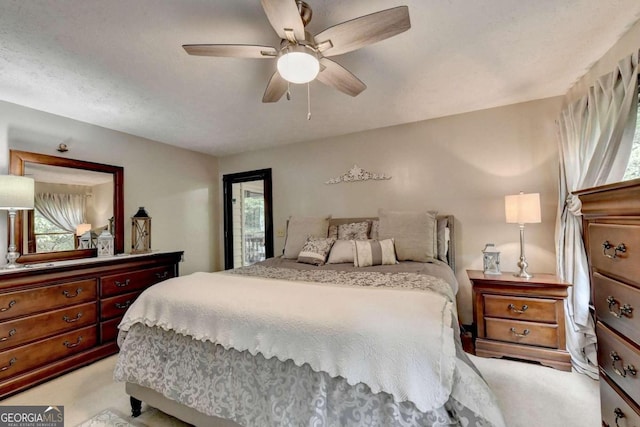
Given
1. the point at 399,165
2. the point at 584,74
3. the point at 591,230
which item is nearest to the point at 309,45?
the point at 591,230

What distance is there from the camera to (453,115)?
3029 millimetres

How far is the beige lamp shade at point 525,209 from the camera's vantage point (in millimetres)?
2354

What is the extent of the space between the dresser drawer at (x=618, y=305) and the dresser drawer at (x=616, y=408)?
0.23m

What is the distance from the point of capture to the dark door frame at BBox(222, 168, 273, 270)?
163 inches

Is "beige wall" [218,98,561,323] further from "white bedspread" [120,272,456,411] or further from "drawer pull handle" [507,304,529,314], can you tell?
"white bedspread" [120,272,456,411]

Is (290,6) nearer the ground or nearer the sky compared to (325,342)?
nearer the sky

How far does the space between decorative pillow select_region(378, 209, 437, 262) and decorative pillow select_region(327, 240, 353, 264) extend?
1.29 ft

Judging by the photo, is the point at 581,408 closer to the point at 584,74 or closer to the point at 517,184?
the point at 517,184

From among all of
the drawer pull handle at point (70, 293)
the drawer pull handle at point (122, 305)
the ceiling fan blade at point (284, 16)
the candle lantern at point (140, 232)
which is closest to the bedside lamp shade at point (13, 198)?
the drawer pull handle at point (70, 293)

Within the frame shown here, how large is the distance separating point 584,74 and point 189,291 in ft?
11.4

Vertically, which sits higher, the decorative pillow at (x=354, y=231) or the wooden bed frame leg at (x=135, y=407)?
the decorative pillow at (x=354, y=231)

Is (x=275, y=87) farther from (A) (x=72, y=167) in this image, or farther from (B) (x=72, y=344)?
(B) (x=72, y=344)

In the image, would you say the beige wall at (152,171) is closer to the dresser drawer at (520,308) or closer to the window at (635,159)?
the dresser drawer at (520,308)

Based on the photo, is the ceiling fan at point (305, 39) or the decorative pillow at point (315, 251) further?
the decorative pillow at point (315, 251)
